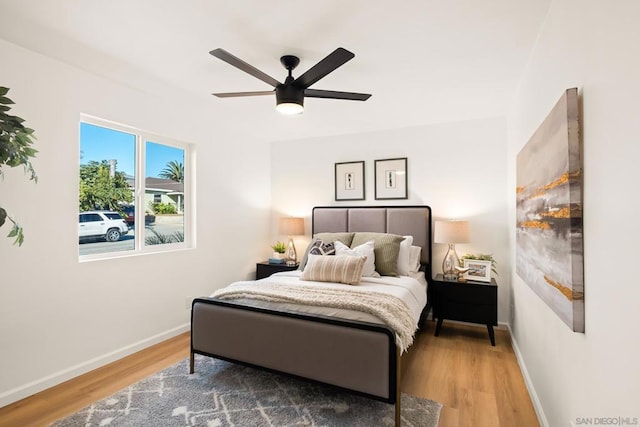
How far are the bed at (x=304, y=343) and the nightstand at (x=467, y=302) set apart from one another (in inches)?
51.7

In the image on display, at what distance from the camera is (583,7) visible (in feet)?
4.41

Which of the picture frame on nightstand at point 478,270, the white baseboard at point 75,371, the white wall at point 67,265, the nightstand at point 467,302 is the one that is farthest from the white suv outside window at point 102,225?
the picture frame on nightstand at point 478,270

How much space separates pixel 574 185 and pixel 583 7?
28.7 inches

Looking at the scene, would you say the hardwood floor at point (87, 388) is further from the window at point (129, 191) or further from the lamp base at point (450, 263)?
the lamp base at point (450, 263)

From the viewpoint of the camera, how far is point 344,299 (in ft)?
7.74

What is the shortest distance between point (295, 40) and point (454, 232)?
2.44 meters

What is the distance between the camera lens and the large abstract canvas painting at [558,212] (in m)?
1.34

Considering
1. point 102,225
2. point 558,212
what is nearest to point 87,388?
point 102,225

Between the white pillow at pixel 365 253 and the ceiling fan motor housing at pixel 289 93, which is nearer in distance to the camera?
the ceiling fan motor housing at pixel 289 93

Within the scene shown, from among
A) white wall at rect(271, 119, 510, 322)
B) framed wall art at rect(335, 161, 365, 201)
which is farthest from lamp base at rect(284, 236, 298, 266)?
framed wall art at rect(335, 161, 365, 201)

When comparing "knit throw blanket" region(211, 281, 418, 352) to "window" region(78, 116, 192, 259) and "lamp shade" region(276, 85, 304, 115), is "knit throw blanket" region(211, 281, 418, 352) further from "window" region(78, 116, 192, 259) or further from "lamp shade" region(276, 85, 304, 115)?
"lamp shade" region(276, 85, 304, 115)

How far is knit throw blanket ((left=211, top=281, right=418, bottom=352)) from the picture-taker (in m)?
2.13

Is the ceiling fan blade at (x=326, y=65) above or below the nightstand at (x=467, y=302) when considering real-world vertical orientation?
A: above

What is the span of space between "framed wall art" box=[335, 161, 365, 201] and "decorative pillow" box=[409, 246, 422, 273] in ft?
3.49
